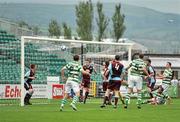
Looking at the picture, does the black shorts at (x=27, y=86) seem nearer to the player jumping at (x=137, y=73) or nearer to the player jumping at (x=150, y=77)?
the player jumping at (x=150, y=77)

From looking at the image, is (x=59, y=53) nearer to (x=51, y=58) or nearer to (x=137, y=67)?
(x=51, y=58)

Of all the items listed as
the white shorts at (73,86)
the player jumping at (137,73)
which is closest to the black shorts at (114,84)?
the player jumping at (137,73)

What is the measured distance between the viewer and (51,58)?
4350 cm

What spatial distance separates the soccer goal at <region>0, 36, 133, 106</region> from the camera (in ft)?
128

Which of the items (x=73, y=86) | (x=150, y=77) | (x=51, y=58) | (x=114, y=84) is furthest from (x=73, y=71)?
(x=51, y=58)

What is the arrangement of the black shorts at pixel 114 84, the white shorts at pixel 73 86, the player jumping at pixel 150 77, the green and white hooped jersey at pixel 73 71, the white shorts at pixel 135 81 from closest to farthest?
the white shorts at pixel 73 86, the green and white hooped jersey at pixel 73 71, the black shorts at pixel 114 84, the white shorts at pixel 135 81, the player jumping at pixel 150 77

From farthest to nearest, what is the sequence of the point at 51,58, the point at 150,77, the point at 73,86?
1. the point at 51,58
2. the point at 150,77
3. the point at 73,86

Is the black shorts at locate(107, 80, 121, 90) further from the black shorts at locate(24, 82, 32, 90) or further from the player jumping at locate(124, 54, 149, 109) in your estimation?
the black shorts at locate(24, 82, 32, 90)

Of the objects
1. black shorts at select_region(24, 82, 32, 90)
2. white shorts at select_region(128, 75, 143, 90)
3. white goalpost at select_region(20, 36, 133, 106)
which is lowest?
black shorts at select_region(24, 82, 32, 90)

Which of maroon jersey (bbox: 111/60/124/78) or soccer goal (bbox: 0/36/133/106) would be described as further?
soccer goal (bbox: 0/36/133/106)

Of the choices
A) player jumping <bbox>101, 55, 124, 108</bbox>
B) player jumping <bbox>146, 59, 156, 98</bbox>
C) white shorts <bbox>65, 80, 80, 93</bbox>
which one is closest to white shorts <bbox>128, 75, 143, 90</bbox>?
player jumping <bbox>101, 55, 124, 108</bbox>

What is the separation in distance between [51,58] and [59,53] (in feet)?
2.07

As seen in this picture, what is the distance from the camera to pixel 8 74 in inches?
1661

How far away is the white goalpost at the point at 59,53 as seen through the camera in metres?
40.7
